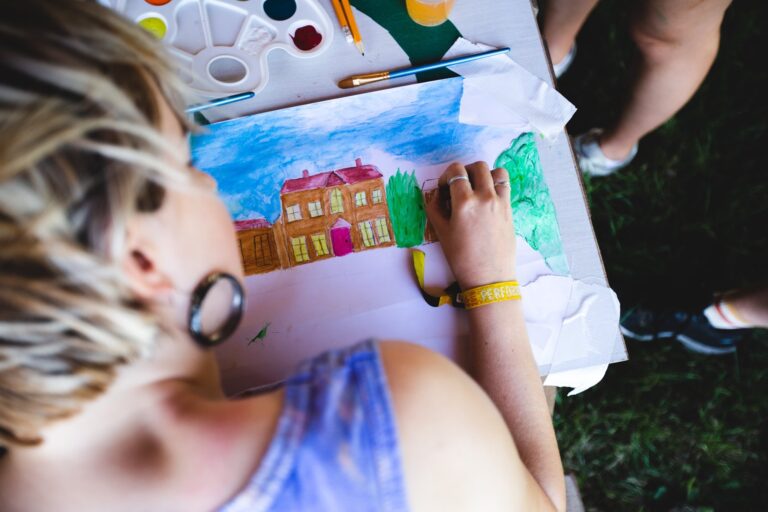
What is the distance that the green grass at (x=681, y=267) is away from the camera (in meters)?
1.39

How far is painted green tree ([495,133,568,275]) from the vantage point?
2.61 ft

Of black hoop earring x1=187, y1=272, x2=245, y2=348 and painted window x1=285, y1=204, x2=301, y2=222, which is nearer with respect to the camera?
black hoop earring x1=187, y1=272, x2=245, y2=348

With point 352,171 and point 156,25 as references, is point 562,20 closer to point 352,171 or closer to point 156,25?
point 352,171

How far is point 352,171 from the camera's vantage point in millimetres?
816

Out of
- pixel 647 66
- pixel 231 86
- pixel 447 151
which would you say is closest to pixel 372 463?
pixel 447 151

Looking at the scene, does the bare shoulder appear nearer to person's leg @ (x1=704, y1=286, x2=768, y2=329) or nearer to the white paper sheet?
the white paper sheet

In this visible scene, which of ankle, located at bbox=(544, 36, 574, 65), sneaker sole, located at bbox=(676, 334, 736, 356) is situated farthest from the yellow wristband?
sneaker sole, located at bbox=(676, 334, 736, 356)

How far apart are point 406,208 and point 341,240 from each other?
4.0 inches

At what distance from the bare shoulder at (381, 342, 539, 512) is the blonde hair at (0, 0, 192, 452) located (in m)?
0.23

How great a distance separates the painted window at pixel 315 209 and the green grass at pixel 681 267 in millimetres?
930

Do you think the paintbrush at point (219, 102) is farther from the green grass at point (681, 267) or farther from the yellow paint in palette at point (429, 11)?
the green grass at point (681, 267)

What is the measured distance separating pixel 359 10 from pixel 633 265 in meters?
1.01

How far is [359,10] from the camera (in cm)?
87

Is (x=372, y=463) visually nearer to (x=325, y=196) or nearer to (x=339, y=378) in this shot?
(x=339, y=378)
